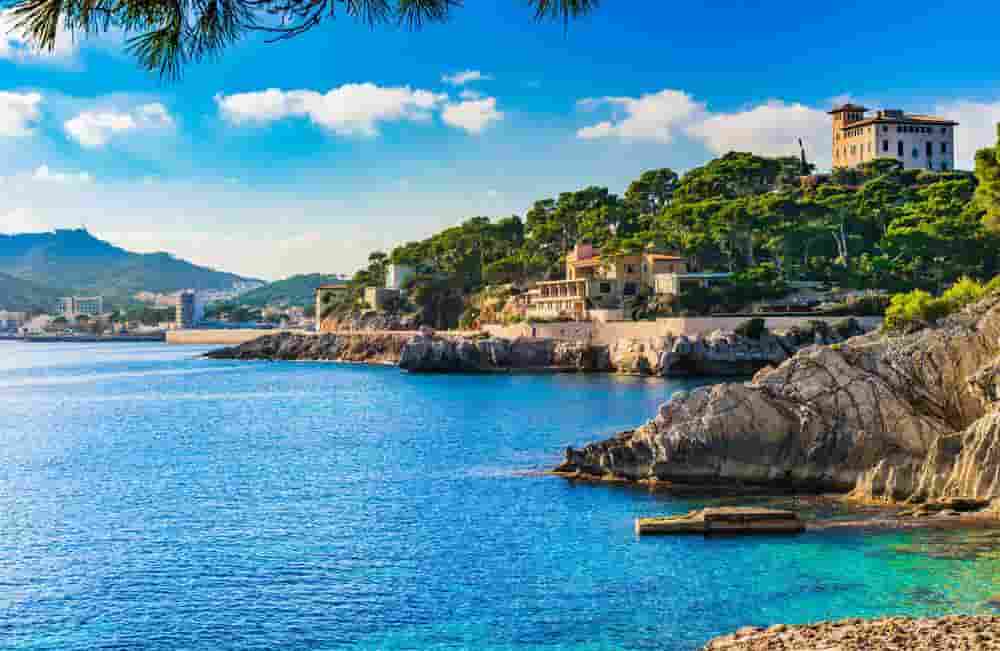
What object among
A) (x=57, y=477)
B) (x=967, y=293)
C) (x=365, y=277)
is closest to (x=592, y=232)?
(x=365, y=277)

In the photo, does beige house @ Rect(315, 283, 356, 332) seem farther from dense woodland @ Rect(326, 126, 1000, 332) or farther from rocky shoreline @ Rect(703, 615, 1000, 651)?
A: rocky shoreline @ Rect(703, 615, 1000, 651)

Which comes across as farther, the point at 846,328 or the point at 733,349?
the point at 846,328

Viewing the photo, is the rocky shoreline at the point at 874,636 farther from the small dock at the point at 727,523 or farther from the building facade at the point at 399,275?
the building facade at the point at 399,275

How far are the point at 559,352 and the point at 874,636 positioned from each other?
255ft

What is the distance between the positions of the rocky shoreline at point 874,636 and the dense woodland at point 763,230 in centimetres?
3954

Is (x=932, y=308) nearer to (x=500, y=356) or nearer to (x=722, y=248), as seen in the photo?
(x=500, y=356)

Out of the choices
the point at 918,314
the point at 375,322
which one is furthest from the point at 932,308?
the point at 375,322

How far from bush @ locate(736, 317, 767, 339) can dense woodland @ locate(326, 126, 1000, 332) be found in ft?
28.5

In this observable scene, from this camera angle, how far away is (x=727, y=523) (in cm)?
2589

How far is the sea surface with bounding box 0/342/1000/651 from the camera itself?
777 inches

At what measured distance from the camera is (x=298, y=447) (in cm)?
4716

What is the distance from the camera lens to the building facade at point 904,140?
12944 centimetres

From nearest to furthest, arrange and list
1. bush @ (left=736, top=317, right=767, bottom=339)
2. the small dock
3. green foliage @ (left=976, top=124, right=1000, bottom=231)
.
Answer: the small dock → green foliage @ (left=976, top=124, right=1000, bottom=231) → bush @ (left=736, top=317, right=767, bottom=339)

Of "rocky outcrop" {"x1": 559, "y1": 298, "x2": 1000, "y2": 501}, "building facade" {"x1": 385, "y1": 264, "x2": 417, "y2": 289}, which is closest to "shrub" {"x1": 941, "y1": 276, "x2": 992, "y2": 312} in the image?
"rocky outcrop" {"x1": 559, "y1": 298, "x2": 1000, "y2": 501}
